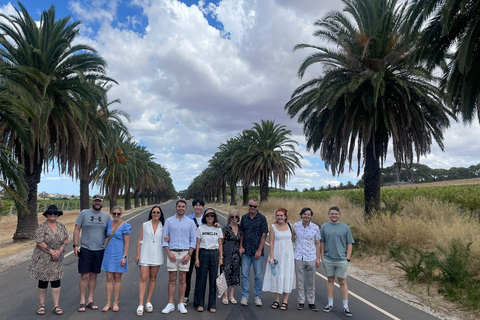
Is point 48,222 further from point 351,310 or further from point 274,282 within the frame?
point 351,310

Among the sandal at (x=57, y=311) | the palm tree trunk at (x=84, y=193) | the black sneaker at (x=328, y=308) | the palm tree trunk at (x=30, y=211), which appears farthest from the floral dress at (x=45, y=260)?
the palm tree trunk at (x=84, y=193)

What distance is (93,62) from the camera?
1720cm

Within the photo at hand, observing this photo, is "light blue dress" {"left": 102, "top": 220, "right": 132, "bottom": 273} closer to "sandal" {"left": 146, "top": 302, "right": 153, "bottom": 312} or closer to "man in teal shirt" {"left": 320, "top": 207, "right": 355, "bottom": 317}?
"sandal" {"left": 146, "top": 302, "right": 153, "bottom": 312}

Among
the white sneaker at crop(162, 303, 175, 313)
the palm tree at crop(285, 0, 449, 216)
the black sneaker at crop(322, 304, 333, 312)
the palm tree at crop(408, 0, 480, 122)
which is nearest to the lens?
the white sneaker at crop(162, 303, 175, 313)

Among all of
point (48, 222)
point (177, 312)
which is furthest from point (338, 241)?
point (48, 222)

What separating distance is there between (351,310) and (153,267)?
347 cm

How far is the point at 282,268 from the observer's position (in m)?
6.26

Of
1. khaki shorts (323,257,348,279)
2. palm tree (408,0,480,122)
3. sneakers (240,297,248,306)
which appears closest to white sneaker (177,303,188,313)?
sneakers (240,297,248,306)

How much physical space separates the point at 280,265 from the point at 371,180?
416 inches

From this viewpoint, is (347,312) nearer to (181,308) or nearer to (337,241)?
(337,241)

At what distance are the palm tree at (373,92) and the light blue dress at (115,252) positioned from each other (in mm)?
10392

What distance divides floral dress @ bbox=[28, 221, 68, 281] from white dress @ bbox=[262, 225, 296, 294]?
3469 millimetres

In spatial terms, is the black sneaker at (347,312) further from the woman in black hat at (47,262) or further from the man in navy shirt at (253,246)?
the woman in black hat at (47,262)

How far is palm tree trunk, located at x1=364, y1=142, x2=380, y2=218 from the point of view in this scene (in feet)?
50.3
